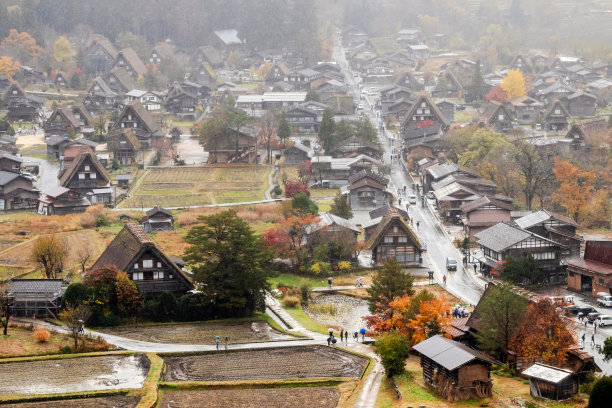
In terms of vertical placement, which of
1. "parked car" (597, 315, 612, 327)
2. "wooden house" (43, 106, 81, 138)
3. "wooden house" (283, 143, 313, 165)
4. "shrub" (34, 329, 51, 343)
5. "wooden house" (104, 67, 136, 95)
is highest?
"wooden house" (104, 67, 136, 95)

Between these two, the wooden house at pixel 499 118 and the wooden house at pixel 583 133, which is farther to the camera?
the wooden house at pixel 499 118

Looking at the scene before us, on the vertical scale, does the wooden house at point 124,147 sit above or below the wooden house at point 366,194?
above

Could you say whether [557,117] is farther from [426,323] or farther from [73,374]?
[73,374]

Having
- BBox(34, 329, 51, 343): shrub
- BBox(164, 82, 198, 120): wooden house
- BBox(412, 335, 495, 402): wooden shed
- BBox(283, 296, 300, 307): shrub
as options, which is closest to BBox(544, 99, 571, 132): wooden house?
BBox(164, 82, 198, 120): wooden house

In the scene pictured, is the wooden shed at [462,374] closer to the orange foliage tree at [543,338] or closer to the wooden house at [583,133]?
the orange foliage tree at [543,338]

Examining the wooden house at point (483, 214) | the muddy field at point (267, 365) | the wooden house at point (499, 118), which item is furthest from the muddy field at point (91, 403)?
the wooden house at point (499, 118)

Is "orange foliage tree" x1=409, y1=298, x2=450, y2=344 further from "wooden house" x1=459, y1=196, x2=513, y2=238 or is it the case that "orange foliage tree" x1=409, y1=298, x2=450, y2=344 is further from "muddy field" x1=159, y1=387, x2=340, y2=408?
"wooden house" x1=459, y1=196, x2=513, y2=238

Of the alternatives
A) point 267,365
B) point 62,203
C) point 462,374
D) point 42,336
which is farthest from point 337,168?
point 462,374
